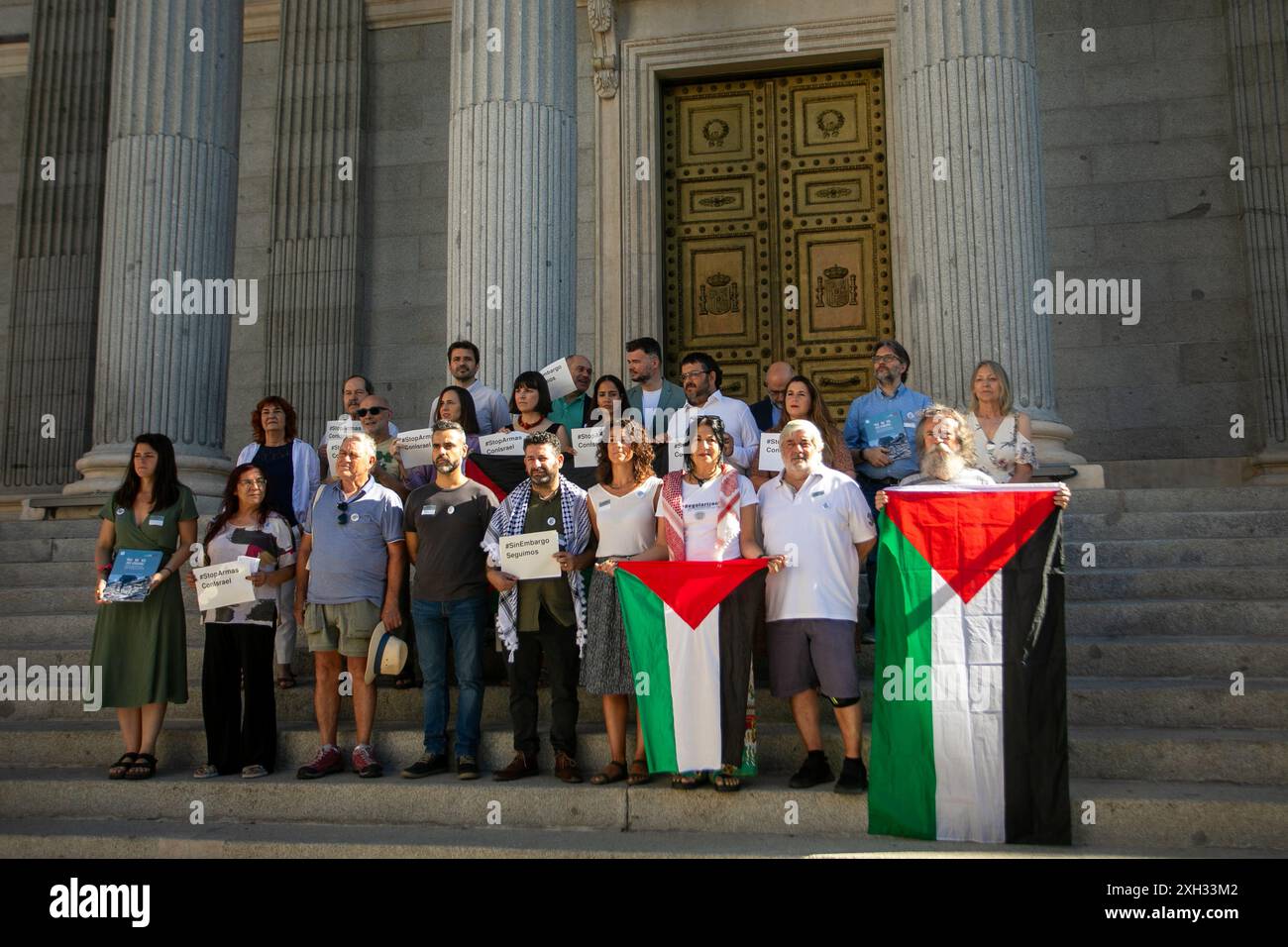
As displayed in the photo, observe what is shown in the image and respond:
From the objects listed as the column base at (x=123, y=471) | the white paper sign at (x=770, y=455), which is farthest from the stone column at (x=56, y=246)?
the white paper sign at (x=770, y=455)

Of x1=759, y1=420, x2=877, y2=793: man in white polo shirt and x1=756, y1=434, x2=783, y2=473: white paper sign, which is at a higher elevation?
x1=756, y1=434, x2=783, y2=473: white paper sign

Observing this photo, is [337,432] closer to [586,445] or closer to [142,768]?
[586,445]

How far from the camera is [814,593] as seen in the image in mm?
6953

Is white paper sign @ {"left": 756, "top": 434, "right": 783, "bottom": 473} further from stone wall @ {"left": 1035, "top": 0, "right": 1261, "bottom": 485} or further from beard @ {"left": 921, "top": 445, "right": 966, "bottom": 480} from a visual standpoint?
stone wall @ {"left": 1035, "top": 0, "right": 1261, "bottom": 485}

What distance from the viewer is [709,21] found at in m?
15.1

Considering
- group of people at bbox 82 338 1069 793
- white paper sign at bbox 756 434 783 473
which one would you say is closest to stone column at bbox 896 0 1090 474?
group of people at bbox 82 338 1069 793

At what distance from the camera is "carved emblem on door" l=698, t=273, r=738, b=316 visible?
48.8ft

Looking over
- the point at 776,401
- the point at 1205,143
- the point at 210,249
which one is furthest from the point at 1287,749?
the point at 210,249

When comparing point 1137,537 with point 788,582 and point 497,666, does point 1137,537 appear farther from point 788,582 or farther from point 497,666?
point 497,666

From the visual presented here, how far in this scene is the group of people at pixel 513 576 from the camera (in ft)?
23.2

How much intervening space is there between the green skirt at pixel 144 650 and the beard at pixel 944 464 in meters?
5.26

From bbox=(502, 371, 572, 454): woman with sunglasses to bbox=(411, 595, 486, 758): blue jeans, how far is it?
1.77 m

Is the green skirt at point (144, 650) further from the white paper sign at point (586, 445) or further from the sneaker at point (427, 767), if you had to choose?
the white paper sign at point (586, 445)

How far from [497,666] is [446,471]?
5.31ft
